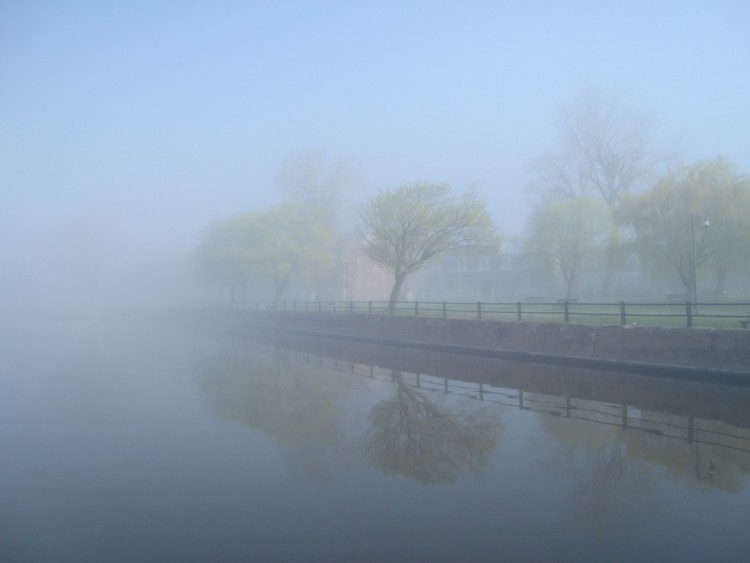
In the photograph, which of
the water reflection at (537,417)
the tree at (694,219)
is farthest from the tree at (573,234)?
the water reflection at (537,417)

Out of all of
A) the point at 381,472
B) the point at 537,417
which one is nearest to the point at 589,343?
the point at 537,417

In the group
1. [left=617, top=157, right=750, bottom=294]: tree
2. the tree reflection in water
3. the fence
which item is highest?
[left=617, top=157, right=750, bottom=294]: tree

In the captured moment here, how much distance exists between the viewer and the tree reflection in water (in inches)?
282

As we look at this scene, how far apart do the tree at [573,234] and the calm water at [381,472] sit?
23526 millimetres

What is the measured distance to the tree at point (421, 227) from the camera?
31047 millimetres

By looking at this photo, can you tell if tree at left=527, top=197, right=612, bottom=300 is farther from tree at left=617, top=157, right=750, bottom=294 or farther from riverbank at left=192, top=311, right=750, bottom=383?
riverbank at left=192, top=311, right=750, bottom=383

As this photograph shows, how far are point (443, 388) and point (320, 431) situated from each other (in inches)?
189

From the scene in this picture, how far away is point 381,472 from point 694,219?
85.8 ft

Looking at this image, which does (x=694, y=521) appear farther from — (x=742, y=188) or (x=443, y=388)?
(x=742, y=188)

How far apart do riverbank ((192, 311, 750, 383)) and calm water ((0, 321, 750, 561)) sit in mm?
1350

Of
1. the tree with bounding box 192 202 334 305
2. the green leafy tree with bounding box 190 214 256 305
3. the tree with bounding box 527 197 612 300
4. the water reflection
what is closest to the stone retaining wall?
the water reflection

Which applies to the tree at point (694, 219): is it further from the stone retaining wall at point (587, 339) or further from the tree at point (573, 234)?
the stone retaining wall at point (587, 339)

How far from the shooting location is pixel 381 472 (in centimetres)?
699

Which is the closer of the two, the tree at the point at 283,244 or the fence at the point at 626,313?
the fence at the point at 626,313
